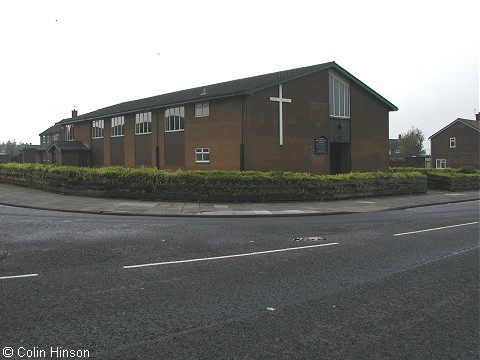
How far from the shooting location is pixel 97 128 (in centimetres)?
4212

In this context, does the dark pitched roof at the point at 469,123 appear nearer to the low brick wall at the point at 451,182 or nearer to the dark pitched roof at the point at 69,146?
the low brick wall at the point at 451,182

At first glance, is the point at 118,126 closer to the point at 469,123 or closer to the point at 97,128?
the point at 97,128

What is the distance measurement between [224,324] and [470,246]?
7.13 meters

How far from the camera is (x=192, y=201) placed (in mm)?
18641

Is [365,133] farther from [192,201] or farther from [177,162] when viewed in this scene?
[192,201]

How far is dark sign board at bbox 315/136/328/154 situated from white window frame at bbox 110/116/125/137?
19569 millimetres

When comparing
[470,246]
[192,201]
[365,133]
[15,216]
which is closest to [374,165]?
[365,133]

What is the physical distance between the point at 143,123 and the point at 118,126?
5.01 m

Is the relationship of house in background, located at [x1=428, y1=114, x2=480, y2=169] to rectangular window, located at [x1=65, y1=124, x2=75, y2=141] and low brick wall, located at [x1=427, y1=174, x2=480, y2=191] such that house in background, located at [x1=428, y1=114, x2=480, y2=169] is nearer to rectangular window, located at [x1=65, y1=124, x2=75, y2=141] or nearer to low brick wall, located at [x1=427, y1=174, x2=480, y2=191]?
low brick wall, located at [x1=427, y1=174, x2=480, y2=191]

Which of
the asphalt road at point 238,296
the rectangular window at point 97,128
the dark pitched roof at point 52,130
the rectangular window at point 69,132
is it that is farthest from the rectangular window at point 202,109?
the dark pitched roof at point 52,130

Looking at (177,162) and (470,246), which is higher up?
(177,162)

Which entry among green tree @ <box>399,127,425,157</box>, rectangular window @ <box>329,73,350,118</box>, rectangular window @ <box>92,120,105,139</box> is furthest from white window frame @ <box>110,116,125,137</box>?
green tree @ <box>399,127,425,157</box>

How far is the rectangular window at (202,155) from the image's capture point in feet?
94.4

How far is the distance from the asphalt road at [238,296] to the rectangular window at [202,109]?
764 inches
